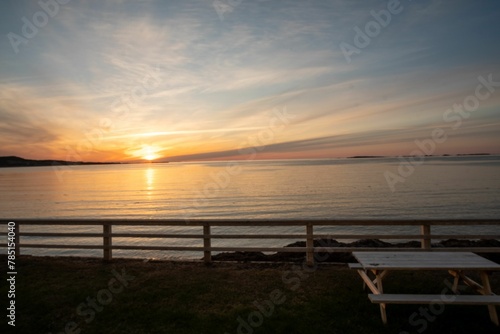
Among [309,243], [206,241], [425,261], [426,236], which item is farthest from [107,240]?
[426,236]

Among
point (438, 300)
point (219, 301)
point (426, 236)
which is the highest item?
point (426, 236)

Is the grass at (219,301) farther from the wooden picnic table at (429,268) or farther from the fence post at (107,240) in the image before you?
the wooden picnic table at (429,268)

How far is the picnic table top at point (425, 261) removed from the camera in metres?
5.30

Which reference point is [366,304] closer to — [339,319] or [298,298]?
[339,319]

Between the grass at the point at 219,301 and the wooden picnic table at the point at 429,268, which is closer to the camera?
the wooden picnic table at the point at 429,268

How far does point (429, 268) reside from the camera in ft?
17.3

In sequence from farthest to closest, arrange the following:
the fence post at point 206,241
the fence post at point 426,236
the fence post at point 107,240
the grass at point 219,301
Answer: the fence post at point 107,240, the fence post at point 206,241, the fence post at point 426,236, the grass at point 219,301

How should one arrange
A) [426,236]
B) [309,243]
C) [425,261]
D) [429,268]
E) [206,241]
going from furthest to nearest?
[206,241] → [309,243] → [426,236] → [425,261] → [429,268]

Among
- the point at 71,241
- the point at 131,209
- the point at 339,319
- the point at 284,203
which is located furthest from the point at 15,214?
the point at 339,319

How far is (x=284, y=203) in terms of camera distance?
41125 mm

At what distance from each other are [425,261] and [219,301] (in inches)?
153

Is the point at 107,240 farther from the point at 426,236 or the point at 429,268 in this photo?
the point at 426,236

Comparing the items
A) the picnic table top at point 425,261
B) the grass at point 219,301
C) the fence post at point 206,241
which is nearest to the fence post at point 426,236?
the grass at point 219,301

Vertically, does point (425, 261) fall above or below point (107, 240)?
above
